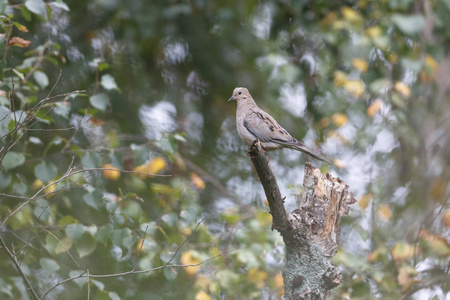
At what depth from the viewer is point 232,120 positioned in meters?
5.64

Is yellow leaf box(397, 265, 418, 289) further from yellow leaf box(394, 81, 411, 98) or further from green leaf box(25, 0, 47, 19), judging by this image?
green leaf box(25, 0, 47, 19)

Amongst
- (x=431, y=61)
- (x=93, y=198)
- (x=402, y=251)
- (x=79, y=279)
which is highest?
(x=431, y=61)

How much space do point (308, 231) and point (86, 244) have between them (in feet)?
4.73

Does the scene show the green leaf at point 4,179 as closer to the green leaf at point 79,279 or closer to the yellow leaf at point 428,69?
the green leaf at point 79,279

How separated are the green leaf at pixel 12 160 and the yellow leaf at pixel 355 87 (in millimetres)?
2876

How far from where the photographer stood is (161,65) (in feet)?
18.5

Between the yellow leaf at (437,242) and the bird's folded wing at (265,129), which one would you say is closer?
the bird's folded wing at (265,129)

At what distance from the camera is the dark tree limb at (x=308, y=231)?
2.78 metres

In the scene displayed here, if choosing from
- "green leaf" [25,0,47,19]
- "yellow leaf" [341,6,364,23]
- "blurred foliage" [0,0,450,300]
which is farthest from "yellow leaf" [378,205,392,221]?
"green leaf" [25,0,47,19]

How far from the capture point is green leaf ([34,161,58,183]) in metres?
3.68

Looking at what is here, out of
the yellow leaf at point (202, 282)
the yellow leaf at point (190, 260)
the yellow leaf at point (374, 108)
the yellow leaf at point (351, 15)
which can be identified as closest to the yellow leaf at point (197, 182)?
the yellow leaf at point (190, 260)

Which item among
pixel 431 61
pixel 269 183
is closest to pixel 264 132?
pixel 269 183

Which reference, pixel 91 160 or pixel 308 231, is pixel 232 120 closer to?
pixel 91 160

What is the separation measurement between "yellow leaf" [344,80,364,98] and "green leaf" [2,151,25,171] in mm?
2876
